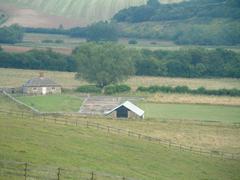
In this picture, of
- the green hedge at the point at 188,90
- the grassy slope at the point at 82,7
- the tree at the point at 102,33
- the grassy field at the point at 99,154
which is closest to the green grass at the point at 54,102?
the green hedge at the point at 188,90

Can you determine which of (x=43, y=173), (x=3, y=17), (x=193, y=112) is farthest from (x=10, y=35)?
(x=43, y=173)

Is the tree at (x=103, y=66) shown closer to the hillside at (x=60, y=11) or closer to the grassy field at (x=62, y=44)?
the grassy field at (x=62, y=44)

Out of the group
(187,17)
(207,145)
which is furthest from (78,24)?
(207,145)

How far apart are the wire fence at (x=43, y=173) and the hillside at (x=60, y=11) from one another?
11449 centimetres

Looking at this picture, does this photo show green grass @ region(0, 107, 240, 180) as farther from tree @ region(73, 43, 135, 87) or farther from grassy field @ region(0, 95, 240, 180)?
tree @ region(73, 43, 135, 87)

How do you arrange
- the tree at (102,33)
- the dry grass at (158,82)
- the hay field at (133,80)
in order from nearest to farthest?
the dry grass at (158,82) < the hay field at (133,80) < the tree at (102,33)

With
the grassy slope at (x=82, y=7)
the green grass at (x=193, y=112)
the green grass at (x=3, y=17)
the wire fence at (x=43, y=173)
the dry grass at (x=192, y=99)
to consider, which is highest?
the grassy slope at (x=82, y=7)

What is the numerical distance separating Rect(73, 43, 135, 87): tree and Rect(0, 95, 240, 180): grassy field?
120ft

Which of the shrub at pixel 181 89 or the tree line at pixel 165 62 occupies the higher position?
the tree line at pixel 165 62

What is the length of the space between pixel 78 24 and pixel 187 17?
23679 mm

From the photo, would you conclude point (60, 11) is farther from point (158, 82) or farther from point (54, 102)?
point (54, 102)

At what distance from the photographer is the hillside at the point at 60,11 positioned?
489 ft

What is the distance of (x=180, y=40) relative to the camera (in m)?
135

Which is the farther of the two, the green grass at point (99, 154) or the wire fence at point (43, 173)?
the green grass at point (99, 154)
